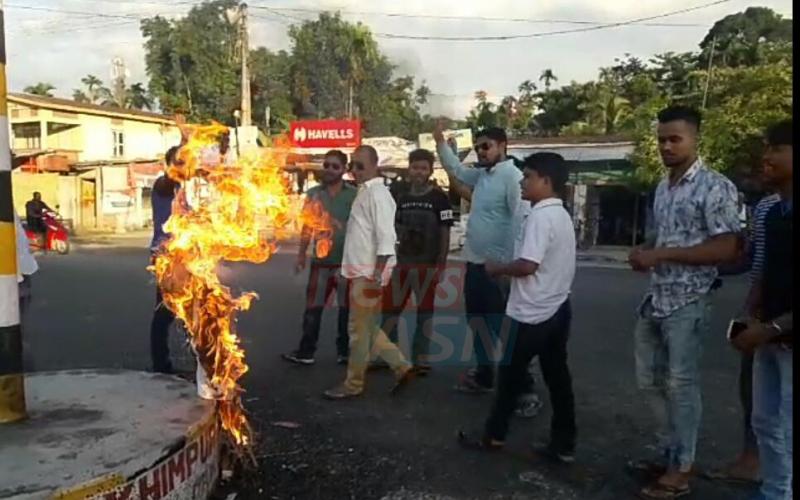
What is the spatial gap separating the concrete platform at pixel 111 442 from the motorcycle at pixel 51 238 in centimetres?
1586

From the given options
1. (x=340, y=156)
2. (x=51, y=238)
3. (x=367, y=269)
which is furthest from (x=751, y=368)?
(x=51, y=238)

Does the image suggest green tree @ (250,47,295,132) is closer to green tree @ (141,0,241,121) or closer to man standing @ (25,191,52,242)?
green tree @ (141,0,241,121)

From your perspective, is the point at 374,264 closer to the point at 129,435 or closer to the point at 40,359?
the point at 129,435

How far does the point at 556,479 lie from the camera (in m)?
4.01

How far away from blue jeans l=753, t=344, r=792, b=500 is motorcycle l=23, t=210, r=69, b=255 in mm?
18376

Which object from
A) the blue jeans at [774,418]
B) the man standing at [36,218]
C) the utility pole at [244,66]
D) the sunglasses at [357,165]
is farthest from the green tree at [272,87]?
the blue jeans at [774,418]

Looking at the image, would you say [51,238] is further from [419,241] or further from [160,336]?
[419,241]

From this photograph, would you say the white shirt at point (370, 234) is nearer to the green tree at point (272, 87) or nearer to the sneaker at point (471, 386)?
the sneaker at point (471, 386)

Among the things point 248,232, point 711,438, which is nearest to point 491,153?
point 248,232

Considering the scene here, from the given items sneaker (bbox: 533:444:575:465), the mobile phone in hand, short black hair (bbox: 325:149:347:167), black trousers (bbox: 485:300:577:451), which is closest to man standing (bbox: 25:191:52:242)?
short black hair (bbox: 325:149:347:167)

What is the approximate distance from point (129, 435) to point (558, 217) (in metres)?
2.42

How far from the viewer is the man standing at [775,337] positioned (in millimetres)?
3152

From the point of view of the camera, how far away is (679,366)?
145 inches

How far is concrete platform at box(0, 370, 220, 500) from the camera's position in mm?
2934
